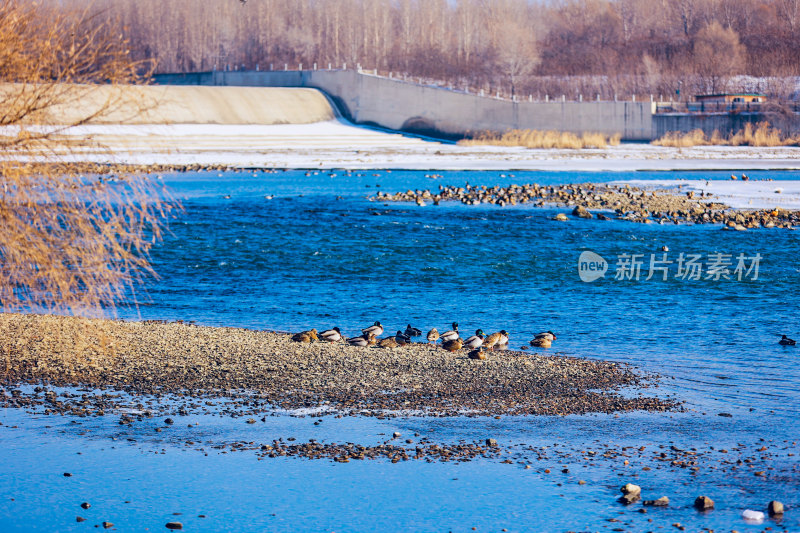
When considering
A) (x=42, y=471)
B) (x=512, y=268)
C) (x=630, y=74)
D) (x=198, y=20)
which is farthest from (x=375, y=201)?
(x=198, y=20)

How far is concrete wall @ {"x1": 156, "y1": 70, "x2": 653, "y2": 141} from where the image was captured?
64125 millimetres

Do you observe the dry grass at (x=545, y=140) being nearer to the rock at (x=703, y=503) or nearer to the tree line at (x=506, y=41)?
the tree line at (x=506, y=41)

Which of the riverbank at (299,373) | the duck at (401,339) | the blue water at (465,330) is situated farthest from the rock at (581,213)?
the riverbank at (299,373)

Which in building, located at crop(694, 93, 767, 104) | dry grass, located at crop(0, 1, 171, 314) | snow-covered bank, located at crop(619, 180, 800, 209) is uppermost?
building, located at crop(694, 93, 767, 104)

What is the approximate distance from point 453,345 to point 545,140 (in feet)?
168

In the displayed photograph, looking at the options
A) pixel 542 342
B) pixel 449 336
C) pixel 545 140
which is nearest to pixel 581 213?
pixel 542 342

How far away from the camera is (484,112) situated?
225 feet

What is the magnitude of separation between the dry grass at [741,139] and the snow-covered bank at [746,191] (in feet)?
74.9

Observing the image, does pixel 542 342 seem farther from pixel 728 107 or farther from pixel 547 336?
pixel 728 107

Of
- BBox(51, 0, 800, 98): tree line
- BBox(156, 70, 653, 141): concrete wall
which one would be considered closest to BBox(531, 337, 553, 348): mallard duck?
BBox(156, 70, 653, 141): concrete wall

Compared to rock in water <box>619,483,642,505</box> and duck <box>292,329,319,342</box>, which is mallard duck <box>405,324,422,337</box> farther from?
rock in water <box>619,483,642,505</box>

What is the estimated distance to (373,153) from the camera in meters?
55.6

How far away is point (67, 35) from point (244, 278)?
30.7 feet

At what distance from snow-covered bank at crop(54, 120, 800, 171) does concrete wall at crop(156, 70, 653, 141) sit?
299 centimetres
